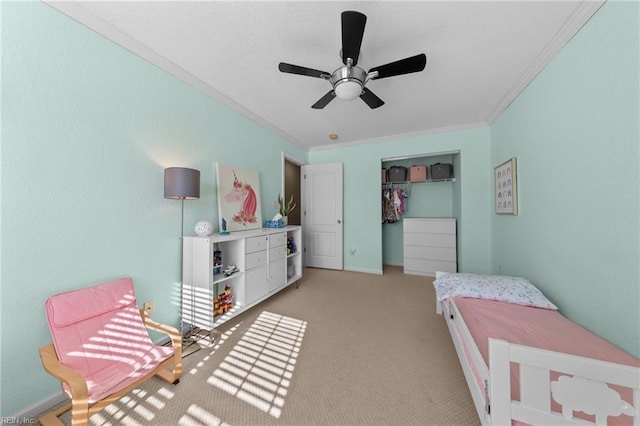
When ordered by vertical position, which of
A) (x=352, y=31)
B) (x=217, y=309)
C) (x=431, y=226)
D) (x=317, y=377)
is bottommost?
(x=317, y=377)

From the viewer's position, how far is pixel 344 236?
14.9ft

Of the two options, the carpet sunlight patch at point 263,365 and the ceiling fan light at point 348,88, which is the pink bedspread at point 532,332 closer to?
the carpet sunlight patch at point 263,365

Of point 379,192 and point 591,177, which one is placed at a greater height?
point 379,192

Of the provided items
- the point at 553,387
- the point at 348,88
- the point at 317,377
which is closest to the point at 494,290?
the point at 553,387

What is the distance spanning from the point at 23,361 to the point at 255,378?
135 cm

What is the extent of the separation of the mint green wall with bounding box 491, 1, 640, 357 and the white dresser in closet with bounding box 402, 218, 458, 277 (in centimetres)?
190

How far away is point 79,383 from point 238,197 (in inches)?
80.4

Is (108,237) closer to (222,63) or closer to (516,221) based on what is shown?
(222,63)

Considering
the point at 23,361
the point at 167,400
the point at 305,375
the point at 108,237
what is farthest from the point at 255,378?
the point at 108,237

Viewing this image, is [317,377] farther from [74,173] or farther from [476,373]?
[74,173]

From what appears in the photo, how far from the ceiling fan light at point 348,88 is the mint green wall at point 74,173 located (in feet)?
5.10

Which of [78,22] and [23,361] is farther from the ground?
[78,22]

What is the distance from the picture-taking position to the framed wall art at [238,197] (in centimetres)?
262

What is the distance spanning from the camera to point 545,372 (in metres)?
0.89
